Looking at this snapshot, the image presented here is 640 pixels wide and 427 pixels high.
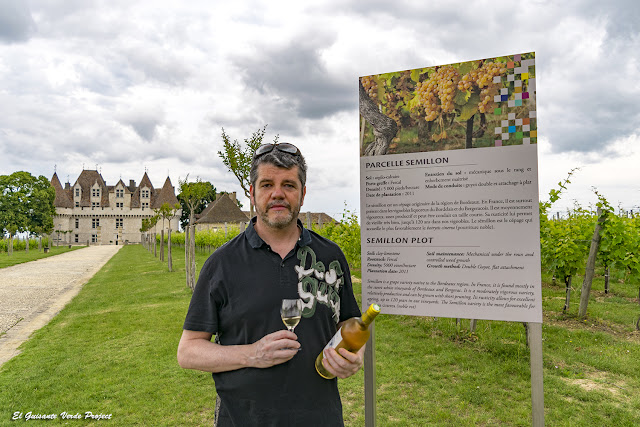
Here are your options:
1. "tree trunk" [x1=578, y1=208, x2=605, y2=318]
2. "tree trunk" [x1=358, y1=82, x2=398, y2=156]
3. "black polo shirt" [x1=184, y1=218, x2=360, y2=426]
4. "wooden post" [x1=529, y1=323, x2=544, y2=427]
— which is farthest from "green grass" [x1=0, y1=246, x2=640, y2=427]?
"tree trunk" [x1=358, y1=82, x2=398, y2=156]

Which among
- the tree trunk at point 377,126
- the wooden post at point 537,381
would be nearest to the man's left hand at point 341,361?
the wooden post at point 537,381

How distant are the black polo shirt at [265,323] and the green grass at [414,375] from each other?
→ 267 cm

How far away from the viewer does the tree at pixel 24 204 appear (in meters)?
42.1

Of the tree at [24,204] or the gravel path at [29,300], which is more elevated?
the tree at [24,204]

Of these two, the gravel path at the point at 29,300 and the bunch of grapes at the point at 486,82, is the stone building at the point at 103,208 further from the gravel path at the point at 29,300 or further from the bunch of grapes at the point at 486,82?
the bunch of grapes at the point at 486,82

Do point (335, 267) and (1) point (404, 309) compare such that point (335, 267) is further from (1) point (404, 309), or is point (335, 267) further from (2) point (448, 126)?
(2) point (448, 126)

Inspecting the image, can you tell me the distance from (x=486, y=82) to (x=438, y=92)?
281 millimetres

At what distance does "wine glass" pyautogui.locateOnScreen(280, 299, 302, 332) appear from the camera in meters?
1.88

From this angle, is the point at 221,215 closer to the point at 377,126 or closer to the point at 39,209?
the point at 39,209

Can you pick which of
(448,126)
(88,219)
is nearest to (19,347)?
(448,126)

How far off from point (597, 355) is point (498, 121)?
16.7 ft

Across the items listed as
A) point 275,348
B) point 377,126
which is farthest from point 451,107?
point 275,348

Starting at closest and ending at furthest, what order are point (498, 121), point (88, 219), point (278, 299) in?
point (278, 299)
point (498, 121)
point (88, 219)

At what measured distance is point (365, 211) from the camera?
285 cm
